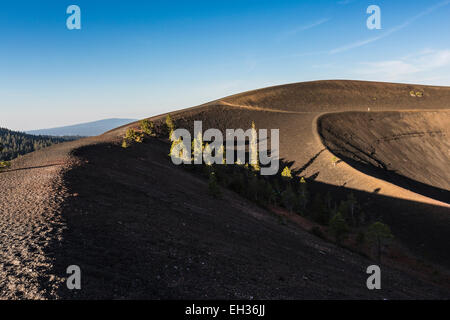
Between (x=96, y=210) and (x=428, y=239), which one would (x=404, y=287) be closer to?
(x=428, y=239)

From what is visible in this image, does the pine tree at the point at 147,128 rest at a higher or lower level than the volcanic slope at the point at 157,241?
higher

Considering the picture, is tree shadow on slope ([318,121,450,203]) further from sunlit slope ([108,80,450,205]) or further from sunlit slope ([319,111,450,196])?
sunlit slope ([108,80,450,205])

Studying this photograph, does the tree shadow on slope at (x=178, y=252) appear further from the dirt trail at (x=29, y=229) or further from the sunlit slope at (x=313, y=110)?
the sunlit slope at (x=313, y=110)

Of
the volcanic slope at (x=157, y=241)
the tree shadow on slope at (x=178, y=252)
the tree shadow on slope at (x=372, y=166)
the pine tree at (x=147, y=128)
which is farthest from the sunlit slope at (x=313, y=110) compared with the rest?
the tree shadow on slope at (x=178, y=252)

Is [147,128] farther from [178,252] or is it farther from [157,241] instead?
[178,252]

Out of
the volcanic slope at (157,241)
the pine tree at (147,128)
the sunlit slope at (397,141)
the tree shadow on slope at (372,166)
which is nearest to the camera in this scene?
the volcanic slope at (157,241)

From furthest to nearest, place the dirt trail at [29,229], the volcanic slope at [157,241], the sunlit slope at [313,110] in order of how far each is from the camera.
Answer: the sunlit slope at [313,110] → the volcanic slope at [157,241] → the dirt trail at [29,229]

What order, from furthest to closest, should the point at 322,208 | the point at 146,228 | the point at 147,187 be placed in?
1. the point at 322,208
2. the point at 147,187
3. the point at 146,228

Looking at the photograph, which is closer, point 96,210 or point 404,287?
point 96,210

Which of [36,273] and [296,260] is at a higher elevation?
[36,273]

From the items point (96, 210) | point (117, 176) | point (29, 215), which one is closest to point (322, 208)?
point (117, 176)

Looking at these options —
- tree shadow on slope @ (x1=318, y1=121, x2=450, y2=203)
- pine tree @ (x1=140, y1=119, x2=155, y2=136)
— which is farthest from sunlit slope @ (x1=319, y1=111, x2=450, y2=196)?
pine tree @ (x1=140, y1=119, x2=155, y2=136)
